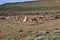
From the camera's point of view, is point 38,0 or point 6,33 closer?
point 6,33

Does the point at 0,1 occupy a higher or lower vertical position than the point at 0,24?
lower

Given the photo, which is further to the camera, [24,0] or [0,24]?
[24,0]

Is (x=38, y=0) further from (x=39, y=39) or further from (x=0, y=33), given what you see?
(x=39, y=39)

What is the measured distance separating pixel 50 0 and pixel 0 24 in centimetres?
1424

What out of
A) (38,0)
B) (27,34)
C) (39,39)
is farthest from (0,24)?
(38,0)

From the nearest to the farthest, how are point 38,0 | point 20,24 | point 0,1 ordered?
point 20,24 < point 0,1 < point 38,0

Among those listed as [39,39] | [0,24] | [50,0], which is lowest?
[50,0]

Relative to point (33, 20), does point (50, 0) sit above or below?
below

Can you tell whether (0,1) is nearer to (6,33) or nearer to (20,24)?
(20,24)

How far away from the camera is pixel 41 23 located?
443 inches

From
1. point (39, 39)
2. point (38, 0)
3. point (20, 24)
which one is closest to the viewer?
point (39, 39)

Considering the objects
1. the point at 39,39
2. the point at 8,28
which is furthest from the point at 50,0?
the point at 39,39

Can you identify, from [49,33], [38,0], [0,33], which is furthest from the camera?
[38,0]

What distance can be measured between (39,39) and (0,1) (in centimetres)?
1543
